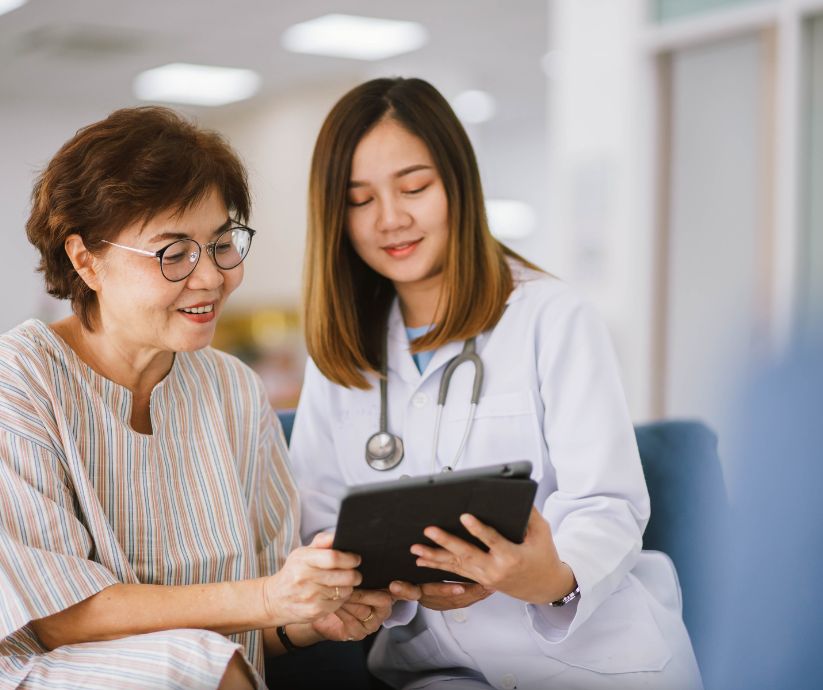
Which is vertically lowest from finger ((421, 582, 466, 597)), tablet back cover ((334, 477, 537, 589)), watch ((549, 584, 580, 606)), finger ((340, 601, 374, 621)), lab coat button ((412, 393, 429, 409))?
finger ((340, 601, 374, 621))

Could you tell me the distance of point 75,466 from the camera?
1390mm

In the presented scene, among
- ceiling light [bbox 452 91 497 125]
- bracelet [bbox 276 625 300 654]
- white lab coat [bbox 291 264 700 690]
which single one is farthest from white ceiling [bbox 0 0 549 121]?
bracelet [bbox 276 625 300 654]

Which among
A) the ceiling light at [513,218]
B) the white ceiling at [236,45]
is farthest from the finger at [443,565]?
the ceiling light at [513,218]

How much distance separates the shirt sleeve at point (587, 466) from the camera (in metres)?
1.51

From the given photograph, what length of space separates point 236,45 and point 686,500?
19.2 ft

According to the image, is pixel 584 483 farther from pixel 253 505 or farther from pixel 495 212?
pixel 495 212

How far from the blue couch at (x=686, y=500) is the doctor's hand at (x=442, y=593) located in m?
0.45

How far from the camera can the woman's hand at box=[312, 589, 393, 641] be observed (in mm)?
1462

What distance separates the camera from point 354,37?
6863mm

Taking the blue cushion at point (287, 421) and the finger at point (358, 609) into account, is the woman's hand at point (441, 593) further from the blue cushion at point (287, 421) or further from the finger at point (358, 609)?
the blue cushion at point (287, 421)

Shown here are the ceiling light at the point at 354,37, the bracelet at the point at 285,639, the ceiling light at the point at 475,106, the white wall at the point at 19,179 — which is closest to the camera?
the bracelet at the point at 285,639

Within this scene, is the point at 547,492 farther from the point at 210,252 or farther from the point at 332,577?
the point at 210,252

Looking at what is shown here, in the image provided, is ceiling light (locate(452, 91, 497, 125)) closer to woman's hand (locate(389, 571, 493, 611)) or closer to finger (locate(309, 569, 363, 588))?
woman's hand (locate(389, 571, 493, 611))

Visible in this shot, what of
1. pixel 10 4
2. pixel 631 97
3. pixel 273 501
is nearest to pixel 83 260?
pixel 273 501
